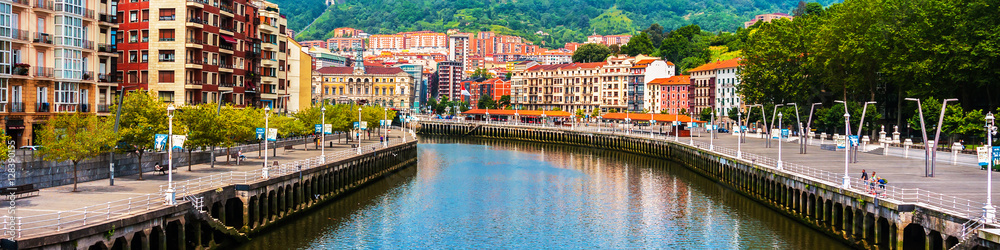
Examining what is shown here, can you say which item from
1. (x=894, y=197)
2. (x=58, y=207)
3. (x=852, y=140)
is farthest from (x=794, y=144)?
(x=58, y=207)

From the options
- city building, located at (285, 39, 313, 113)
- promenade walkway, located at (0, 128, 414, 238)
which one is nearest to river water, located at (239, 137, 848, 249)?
promenade walkway, located at (0, 128, 414, 238)

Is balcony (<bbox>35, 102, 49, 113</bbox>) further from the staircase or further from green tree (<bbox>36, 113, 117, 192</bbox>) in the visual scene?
the staircase

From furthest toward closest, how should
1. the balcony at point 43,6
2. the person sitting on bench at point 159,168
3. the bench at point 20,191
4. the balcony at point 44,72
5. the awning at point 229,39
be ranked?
the awning at point 229,39 < the balcony at point 44,72 < the balcony at point 43,6 < the person sitting on bench at point 159,168 < the bench at point 20,191

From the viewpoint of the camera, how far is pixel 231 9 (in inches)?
3738

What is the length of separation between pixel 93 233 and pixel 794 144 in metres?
88.8

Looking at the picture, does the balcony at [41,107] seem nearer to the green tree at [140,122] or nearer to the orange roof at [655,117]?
the green tree at [140,122]

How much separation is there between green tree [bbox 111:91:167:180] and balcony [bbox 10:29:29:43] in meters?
7.41

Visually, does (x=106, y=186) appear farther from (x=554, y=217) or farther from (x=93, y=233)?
(x=554, y=217)

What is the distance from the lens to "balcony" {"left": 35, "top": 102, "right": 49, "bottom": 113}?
6100cm

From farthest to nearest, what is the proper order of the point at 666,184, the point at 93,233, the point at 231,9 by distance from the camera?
the point at 231,9, the point at 666,184, the point at 93,233

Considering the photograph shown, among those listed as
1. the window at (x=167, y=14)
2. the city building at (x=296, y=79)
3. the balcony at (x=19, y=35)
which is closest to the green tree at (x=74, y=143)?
the balcony at (x=19, y=35)

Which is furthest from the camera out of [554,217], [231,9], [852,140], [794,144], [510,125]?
[510,125]

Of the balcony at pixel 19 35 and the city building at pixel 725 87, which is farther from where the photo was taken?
the city building at pixel 725 87

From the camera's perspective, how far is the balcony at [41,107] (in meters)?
61.0
